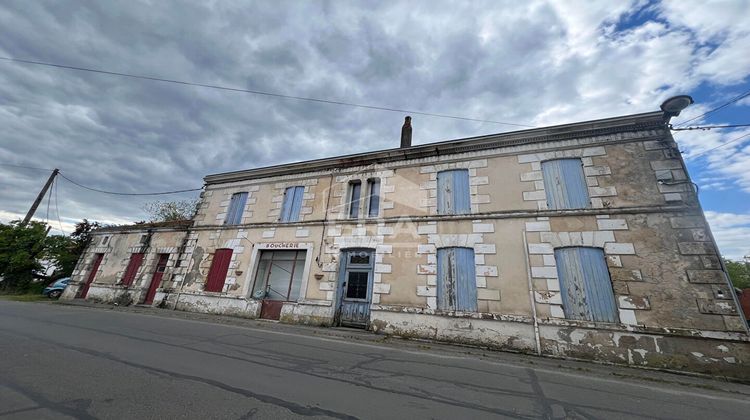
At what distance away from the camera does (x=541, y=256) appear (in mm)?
7625

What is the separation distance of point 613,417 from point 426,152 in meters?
8.39

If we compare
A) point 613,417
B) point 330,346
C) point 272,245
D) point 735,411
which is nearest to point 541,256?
point 735,411

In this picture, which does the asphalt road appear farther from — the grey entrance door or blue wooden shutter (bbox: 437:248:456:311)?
the grey entrance door

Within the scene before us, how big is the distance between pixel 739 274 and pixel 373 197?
39765mm

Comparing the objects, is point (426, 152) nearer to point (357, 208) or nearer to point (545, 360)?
point (357, 208)

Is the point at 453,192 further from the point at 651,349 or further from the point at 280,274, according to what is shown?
the point at 280,274

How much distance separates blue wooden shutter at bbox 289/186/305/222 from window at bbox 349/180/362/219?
2.28 m

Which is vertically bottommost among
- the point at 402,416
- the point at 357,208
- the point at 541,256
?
the point at 402,416

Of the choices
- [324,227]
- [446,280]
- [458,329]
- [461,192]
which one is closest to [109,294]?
[324,227]

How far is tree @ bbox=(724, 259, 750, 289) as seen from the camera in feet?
83.5

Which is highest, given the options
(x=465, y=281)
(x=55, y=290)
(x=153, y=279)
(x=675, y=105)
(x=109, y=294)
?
(x=675, y=105)

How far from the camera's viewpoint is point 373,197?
1077cm

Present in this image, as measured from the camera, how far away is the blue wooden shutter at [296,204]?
1161cm

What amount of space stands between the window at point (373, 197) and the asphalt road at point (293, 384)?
207 inches
